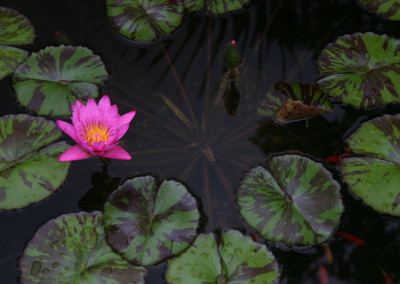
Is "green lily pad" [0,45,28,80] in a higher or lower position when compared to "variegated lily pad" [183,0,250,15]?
lower

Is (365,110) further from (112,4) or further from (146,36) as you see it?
(112,4)

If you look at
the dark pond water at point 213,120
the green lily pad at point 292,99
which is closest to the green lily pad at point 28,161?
the dark pond water at point 213,120

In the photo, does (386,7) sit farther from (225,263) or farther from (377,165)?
(225,263)

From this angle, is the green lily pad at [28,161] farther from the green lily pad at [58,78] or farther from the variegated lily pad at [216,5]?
the variegated lily pad at [216,5]

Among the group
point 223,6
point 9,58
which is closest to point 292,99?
point 223,6

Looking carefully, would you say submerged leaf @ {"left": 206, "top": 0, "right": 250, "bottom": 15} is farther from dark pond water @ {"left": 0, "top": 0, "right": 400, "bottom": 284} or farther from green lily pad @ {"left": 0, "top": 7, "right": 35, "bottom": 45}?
green lily pad @ {"left": 0, "top": 7, "right": 35, "bottom": 45}

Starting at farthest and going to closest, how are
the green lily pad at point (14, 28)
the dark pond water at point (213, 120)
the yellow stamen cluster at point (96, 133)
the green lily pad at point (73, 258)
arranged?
the green lily pad at point (14, 28)
the dark pond water at point (213, 120)
the yellow stamen cluster at point (96, 133)
the green lily pad at point (73, 258)

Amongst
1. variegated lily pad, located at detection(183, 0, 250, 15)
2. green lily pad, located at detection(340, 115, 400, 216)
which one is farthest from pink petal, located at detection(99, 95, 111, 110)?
green lily pad, located at detection(340, 115, 400, 216)
